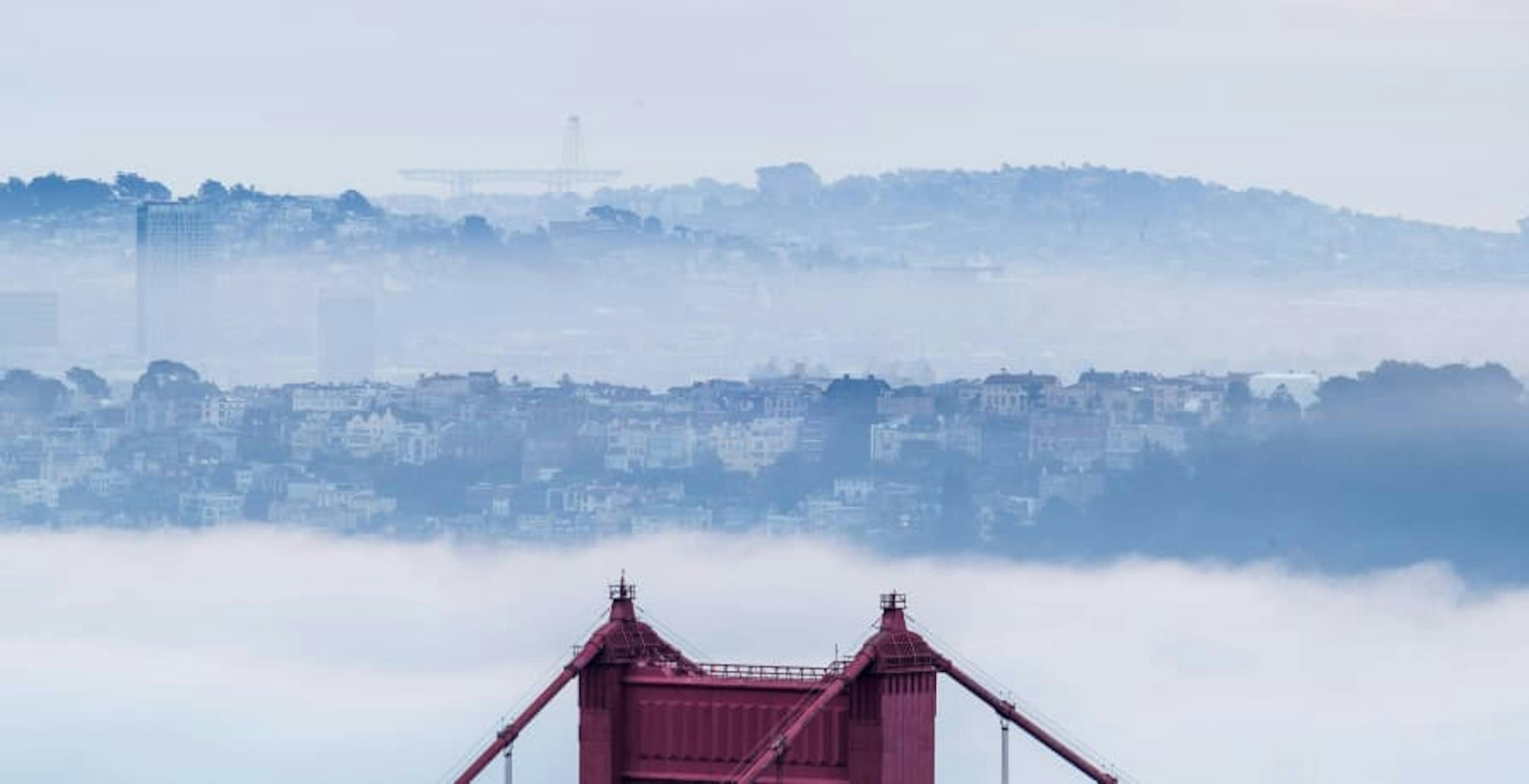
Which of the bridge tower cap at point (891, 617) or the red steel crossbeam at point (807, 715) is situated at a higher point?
the bridge tower cap at point (891, 617)

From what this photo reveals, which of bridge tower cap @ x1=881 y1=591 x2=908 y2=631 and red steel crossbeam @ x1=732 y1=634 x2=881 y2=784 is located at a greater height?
bridge tower cap @ x1=881 y1=591 x2=908 y2=631

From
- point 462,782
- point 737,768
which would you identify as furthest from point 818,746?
point 462,782

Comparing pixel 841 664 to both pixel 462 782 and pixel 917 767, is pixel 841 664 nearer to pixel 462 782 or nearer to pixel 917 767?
pixel 917 767
